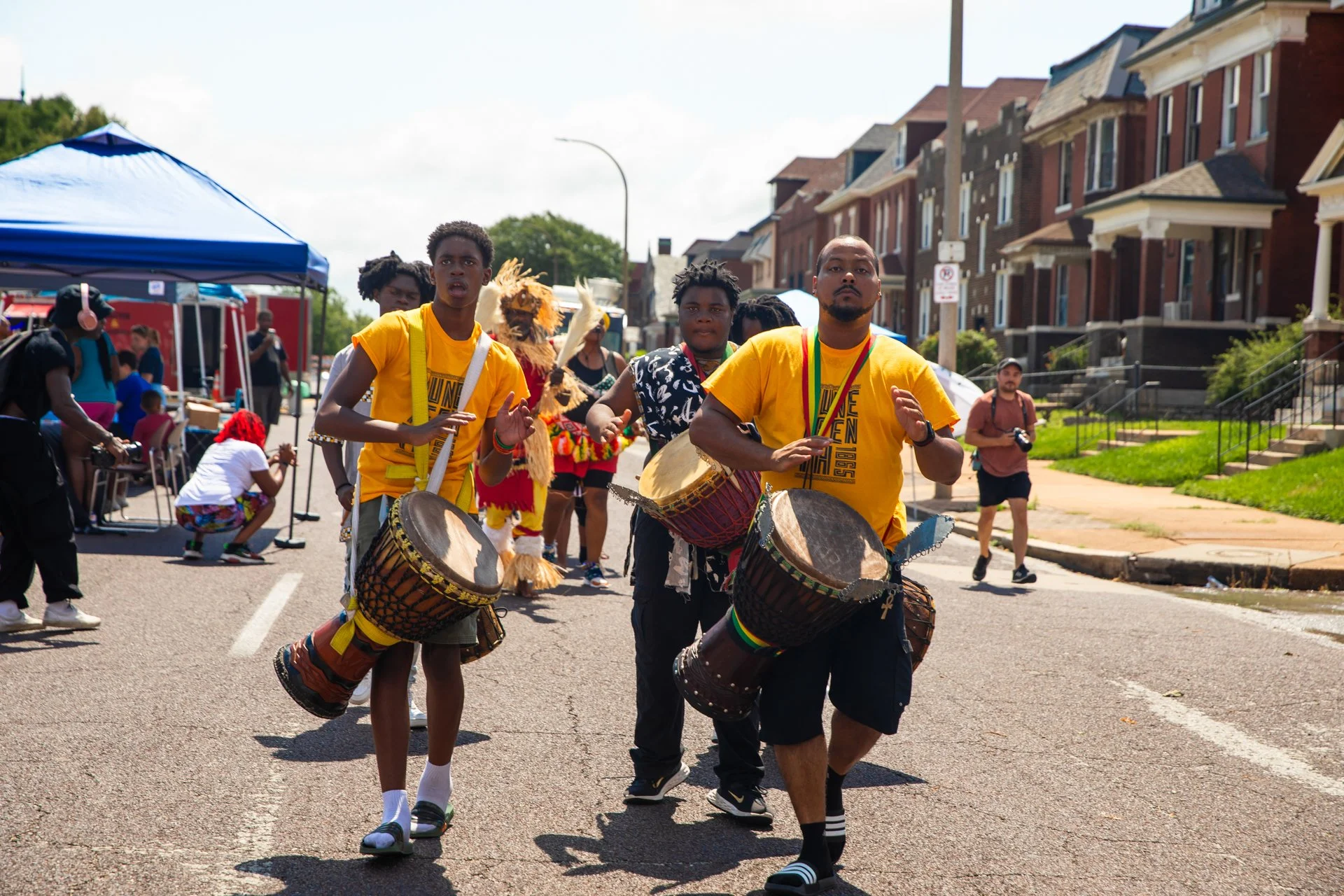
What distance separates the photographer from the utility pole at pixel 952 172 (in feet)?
58.1

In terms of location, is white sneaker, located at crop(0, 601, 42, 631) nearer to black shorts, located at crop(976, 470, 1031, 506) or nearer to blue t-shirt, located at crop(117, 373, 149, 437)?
blue t-shirt, located at crop(117, 373, 149, 437)

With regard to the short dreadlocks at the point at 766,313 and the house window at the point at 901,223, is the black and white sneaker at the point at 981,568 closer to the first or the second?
the short dreadlocks at the point at 766,313

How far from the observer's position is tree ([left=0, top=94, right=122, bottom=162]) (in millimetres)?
54344

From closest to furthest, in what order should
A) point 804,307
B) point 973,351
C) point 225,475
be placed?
point 225,475, point 804,307, point 973,351

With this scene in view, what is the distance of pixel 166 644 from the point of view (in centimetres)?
754

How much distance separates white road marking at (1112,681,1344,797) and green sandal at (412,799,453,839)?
3.46m

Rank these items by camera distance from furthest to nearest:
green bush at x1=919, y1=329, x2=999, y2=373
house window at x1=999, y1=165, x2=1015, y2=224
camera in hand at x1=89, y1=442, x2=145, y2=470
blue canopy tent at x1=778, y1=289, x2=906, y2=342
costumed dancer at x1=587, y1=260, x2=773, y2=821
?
house window at x1=999, y1=165, x2=1015, y2=224, green bush at x1=919, y1=329, x2=999, y2=373, blue canopy tent at x1=778, y1=289, x2=906, y2=342, camera in hand at x1=89, y1=442, x2=145, y2=470, costumed dancer at x1=587, y1=260, x2=773, y2=821

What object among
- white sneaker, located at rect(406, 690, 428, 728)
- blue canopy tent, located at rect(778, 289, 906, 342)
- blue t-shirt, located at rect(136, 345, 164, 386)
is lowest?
white sneaker, located at rect(406, 690, 428, 728)

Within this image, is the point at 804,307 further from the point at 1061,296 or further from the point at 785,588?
the point at 1061,296

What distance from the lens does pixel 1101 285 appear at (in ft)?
107

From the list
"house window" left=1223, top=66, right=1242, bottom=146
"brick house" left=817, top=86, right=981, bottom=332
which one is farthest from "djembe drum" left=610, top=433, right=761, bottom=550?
"brick house" left=817, top=86, right=981, bottom=332

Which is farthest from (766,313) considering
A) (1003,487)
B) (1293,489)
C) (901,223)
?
(901,223)

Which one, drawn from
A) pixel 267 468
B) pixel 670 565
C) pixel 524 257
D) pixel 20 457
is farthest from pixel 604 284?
pixel 524 257

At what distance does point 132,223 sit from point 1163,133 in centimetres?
2624
